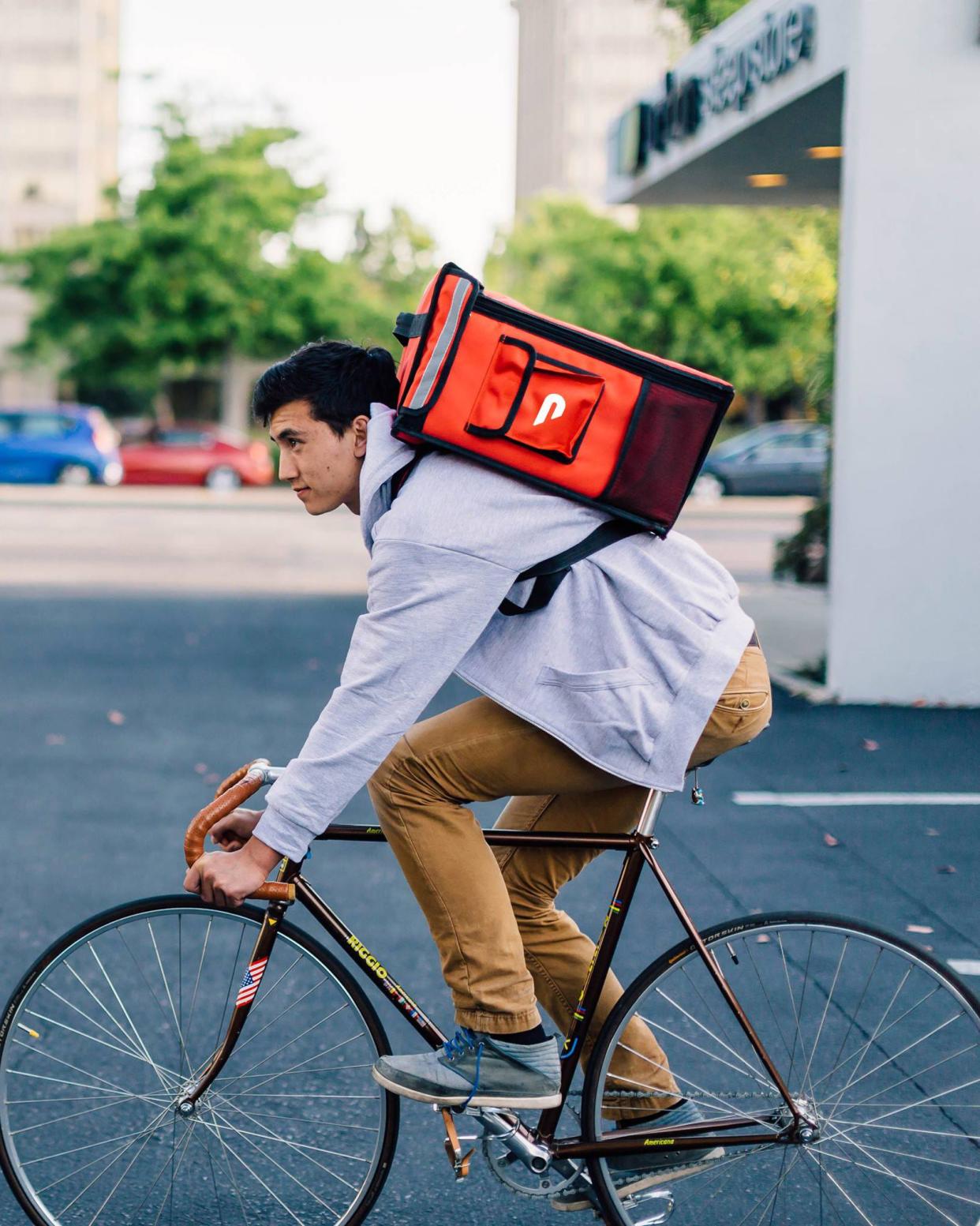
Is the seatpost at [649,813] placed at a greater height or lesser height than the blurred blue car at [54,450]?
greater

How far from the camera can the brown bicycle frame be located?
109 inches

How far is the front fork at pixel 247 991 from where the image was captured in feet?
9.09

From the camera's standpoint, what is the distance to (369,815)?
650 centimetres

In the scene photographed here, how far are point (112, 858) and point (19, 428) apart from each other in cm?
2886

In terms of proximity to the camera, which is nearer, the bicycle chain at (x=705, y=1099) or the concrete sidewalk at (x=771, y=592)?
the bicycle chain at (x=705, y=1099)

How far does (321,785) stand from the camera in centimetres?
256

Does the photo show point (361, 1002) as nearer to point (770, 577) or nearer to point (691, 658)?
point (691, 658)

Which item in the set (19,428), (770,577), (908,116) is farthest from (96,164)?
(908,116)

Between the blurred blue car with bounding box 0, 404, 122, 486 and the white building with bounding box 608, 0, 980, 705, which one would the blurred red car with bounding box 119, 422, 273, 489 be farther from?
the white building with bounding box 608, 0, 980, 705

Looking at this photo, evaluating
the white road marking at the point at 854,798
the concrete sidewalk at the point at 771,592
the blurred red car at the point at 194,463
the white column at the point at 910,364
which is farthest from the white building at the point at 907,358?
the blurred red car at the point at 194,463

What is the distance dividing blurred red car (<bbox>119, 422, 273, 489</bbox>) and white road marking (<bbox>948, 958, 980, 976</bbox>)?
3016 cm

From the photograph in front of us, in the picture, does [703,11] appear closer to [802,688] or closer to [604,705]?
[802,688]

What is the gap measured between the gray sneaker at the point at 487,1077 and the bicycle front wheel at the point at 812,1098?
3.5 inches

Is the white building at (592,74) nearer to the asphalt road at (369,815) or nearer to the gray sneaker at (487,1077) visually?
the asphalt road at (369,815)
